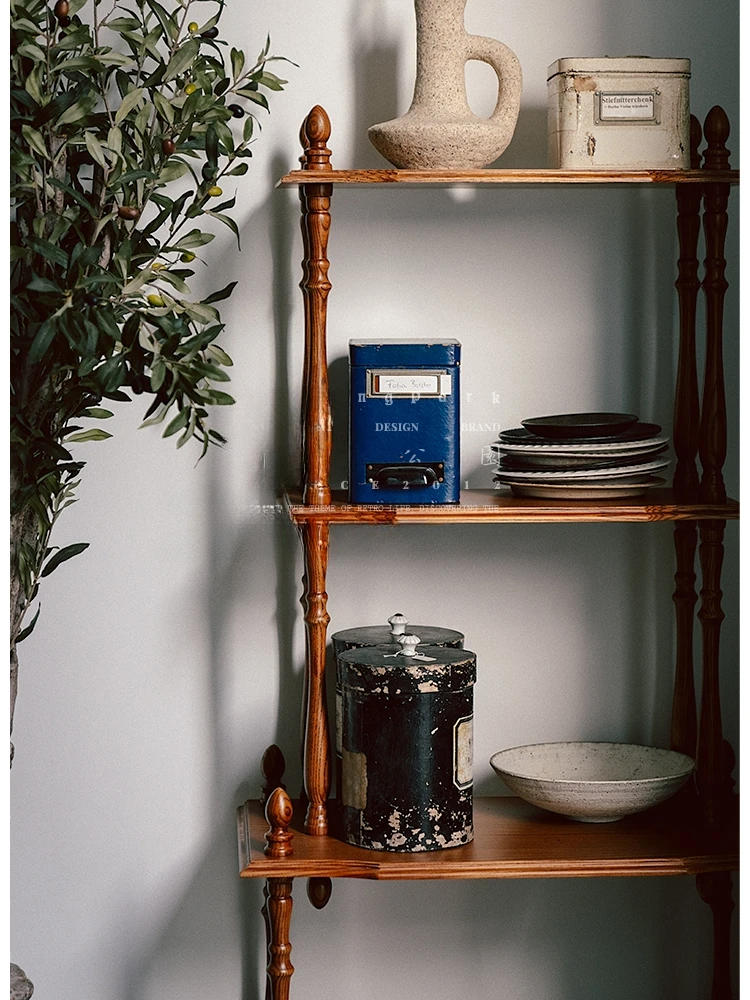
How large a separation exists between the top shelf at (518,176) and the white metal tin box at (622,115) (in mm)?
58

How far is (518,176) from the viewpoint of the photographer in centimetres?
206

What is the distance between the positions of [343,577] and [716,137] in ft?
3.25

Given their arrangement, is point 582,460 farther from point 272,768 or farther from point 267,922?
point 267,922

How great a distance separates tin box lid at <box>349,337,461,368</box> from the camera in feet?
6.95

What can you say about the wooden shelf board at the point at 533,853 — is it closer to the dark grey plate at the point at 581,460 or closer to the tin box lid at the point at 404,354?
the dark grey plate at the point at 581,460

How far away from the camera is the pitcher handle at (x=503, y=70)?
2137 millimetres

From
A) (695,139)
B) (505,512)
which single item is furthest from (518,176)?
(505,512)

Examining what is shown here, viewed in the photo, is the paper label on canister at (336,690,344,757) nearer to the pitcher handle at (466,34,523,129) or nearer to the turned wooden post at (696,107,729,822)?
the turned wooden post at (696,107,729,822)

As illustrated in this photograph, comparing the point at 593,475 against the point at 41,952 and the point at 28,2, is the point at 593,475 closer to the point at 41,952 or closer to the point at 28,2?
the point at 28,2

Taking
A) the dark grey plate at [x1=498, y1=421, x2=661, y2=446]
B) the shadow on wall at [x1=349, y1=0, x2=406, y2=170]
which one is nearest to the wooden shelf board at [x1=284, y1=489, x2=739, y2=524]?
the dark grey plate at [x1=498, y1=421, x2=661, y2=446]

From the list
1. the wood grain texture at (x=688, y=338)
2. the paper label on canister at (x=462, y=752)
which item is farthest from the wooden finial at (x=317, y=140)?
the paper label on canister at (x=462, y=752)

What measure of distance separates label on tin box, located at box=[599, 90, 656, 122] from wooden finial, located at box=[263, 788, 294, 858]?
122 centimetres

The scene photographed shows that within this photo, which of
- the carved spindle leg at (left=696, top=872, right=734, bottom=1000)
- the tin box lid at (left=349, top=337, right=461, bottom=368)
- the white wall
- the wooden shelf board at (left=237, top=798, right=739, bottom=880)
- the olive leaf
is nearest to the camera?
the olive leaf

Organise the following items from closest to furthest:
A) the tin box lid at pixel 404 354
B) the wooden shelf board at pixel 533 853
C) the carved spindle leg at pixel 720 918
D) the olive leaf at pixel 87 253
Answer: the olive leaf at pixel 87 253 < the wooden shelf board at pixel 533 853 < the tin box lid at pixel 404 354 < the carved spindle leg at pixel 720 918
